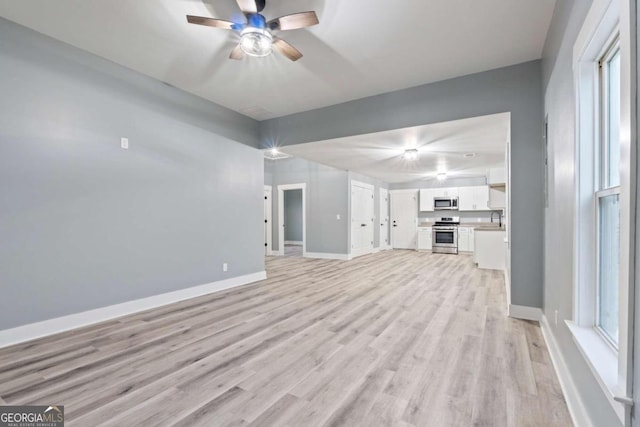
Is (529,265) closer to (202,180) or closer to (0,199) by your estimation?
(202,180)

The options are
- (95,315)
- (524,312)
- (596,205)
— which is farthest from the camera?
(524,312)

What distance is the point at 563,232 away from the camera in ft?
6.49

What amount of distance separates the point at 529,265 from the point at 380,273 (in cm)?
282

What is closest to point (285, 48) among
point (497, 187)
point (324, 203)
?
point (324, 203)

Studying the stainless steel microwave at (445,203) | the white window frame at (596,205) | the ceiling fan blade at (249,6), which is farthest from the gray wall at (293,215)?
the white window frame at (596,205)

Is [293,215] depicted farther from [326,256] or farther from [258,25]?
[258,25]

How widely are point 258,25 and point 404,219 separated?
→ 28.1 ft

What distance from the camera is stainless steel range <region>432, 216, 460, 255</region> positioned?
8.86 m

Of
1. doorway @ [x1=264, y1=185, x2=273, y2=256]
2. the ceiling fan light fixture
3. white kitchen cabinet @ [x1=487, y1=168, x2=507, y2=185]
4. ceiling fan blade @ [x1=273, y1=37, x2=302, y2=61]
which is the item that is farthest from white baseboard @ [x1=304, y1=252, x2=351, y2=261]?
the ceiling fan light fixture

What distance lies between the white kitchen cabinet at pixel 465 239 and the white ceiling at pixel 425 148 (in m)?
2.06

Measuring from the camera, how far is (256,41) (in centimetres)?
246

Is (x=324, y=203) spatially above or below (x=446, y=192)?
below

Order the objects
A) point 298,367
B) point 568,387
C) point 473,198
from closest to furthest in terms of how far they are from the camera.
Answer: point 568,387 → point 298,367 → point 473,198

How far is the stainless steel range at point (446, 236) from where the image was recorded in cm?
886
